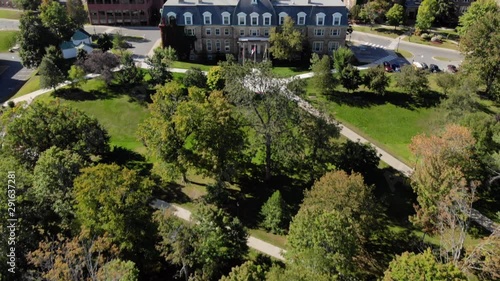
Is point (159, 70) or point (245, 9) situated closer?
point (159, 70)

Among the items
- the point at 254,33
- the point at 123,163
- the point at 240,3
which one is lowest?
the point at 123,163

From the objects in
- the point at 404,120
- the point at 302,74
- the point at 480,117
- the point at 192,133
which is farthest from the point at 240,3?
the point at 480,117

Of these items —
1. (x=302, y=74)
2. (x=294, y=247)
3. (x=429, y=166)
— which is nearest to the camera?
(x=294, y=247)

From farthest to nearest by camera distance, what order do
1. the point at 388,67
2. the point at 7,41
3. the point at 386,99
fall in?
the point at 7,41
the point at 388,67
the point at 386,99

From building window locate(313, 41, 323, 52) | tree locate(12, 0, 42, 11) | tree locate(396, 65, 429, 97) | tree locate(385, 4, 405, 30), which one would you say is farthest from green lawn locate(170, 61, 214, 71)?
tree locate(12, 0, 42, 11)

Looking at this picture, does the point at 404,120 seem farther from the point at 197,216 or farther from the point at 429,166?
the point at 197,216

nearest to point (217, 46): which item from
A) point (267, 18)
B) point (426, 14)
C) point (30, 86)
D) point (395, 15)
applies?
point (267, 18)

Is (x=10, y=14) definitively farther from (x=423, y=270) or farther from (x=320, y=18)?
(x=423, y=270)

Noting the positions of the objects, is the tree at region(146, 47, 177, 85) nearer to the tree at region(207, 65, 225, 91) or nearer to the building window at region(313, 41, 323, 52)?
the tree at region(207, 65, 225, 91)
